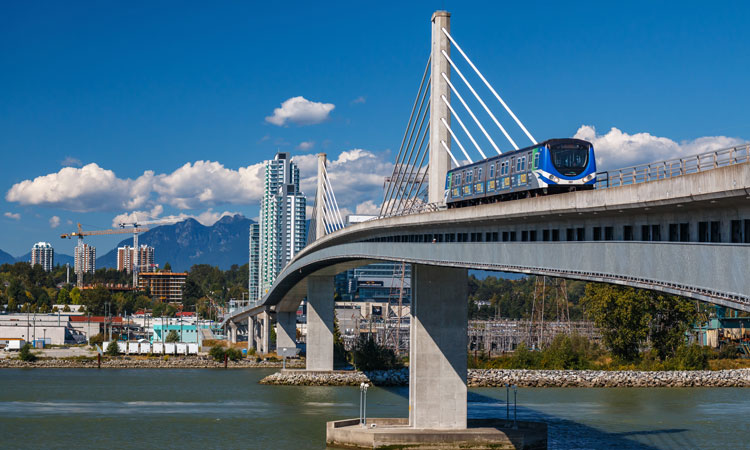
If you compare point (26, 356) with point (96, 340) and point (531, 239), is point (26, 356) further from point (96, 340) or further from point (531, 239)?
point (531, 239)

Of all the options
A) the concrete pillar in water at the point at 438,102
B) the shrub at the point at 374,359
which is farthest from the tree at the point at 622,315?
the concrete pillar in water at the point at 438,102

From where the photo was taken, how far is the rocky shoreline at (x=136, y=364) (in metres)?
102

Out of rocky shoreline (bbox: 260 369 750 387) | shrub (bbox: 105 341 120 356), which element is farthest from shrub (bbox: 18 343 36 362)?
rocky shoreline (bbox: 260 369 750 387)

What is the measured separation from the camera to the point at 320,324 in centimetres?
8444

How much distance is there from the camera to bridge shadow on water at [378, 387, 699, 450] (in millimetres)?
43062

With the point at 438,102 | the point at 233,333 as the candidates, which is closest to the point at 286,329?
the point at 233,333

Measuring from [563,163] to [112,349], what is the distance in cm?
9068

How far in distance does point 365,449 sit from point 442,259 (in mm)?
9752

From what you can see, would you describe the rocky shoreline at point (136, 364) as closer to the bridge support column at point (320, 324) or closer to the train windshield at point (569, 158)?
the bridge support column at point (320, 324)

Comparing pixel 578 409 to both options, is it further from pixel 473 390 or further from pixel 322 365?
pixel 322 365

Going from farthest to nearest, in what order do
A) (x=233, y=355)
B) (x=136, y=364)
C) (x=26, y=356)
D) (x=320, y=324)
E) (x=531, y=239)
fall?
(x=233, y=355)
(x=136, y=364)
(x=26, y=356)
(x=320, y=324)
(x=531, y=239)

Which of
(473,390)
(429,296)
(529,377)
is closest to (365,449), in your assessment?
(429,296)

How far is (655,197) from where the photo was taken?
67.9 feet

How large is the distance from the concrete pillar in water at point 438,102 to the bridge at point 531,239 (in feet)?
0.17
